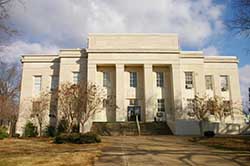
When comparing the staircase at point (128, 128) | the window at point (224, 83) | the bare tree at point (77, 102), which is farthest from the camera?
the window at point (224, 83)

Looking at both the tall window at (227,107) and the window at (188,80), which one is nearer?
the tall window at (227,107)

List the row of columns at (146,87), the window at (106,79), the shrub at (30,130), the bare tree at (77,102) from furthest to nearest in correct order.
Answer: the window at (106,79), the row of columns at (146,87), the shrub at (30,130), the bare tree at (77,102)

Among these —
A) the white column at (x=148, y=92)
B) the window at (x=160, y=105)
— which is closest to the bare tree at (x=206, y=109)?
the white column at (x=148, y=92)

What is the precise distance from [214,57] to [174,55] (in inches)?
271

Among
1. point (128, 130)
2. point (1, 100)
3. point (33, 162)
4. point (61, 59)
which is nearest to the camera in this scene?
point (33, 162)

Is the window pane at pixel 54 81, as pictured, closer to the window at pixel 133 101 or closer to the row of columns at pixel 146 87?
the row of columns at pixel 146 87

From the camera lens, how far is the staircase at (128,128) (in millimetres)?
27625

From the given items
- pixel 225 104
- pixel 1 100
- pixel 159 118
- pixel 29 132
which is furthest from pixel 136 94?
pixel 1 100

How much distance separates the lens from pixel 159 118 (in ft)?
112

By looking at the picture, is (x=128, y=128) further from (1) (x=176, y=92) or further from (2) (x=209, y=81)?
(2) (x=209, y=81)

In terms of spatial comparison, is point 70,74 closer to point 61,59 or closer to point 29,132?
point 61,59

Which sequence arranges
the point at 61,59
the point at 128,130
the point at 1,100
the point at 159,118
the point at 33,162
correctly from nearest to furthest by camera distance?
1. the point at 33,162
2. the point at 128,130
3. the point at 1,100
4. the point at 159,118
5. the point at 61,59

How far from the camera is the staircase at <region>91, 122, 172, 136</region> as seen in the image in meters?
27.6

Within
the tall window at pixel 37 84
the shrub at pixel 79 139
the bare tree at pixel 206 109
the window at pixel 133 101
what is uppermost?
the tall window at pixel 37 84
